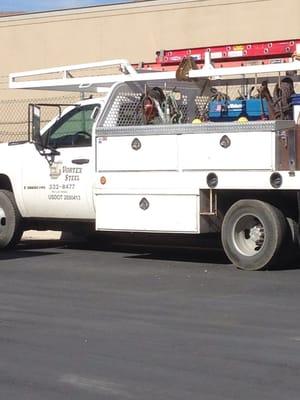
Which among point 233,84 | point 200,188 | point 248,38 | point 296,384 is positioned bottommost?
point 296,384

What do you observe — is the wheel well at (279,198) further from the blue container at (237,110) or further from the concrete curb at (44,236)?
the concrete curb at (44,236)

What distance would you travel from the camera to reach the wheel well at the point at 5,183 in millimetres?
13833

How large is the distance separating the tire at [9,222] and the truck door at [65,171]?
0.27 meters

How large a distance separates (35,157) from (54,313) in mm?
5346

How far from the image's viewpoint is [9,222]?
44.5 feet

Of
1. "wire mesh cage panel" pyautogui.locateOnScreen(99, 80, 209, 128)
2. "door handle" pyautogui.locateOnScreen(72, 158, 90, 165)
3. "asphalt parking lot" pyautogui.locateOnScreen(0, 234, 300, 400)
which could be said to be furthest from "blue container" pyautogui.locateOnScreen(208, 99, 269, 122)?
"asphalt parking lot" pyautogui.locateOnScreen(0, 234, 300, 400)

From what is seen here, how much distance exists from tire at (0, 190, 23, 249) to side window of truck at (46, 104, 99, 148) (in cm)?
121

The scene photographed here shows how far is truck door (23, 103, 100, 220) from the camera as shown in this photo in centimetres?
1262

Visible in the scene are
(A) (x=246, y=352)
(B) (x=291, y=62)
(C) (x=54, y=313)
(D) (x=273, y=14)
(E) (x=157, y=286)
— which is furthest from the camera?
(D) (x=273, y=14)

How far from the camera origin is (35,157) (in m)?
13.2

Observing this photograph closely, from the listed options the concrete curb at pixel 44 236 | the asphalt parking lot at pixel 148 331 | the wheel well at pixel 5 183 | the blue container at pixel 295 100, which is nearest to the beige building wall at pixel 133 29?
the concrete curb at pixel 44 236

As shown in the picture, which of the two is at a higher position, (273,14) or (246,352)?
(273,14)

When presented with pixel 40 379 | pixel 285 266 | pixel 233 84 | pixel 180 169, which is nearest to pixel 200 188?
pixel 180 169

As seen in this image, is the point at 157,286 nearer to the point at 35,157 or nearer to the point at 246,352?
the point at 246,352
